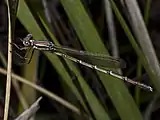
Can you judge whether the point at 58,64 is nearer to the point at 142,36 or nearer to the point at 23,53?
the point at 23,53

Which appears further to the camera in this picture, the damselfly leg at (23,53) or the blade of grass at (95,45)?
the damselfly leg at (23,53)

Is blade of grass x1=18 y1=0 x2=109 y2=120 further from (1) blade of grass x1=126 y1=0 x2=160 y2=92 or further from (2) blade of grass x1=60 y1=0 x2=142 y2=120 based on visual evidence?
(1) blade of grass x1=126 y1=0 x2=160 y2=92

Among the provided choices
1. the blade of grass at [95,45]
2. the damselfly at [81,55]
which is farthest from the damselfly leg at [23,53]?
the blade of grass at [95,45]

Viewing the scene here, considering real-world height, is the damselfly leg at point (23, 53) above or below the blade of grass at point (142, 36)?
above

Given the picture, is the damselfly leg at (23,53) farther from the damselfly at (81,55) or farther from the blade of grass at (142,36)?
the blade of grass at (142,36)

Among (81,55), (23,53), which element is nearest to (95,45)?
(81,55)

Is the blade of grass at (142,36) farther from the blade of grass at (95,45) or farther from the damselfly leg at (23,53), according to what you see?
the damselfly leg at (23,53)

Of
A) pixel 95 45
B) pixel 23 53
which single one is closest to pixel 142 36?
pixel 95 45

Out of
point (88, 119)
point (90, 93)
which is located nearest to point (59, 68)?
point (90, 93)

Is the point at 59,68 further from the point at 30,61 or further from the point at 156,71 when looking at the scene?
the point at 156,71

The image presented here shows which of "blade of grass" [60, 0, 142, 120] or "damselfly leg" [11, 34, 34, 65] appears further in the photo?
→ "damselfly leg" [11, 34, 34, 65]

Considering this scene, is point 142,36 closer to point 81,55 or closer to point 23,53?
point 81,55

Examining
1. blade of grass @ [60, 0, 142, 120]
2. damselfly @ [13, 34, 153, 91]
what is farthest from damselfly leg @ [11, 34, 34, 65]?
blade of grass @ [60, 0, 142, 120]
